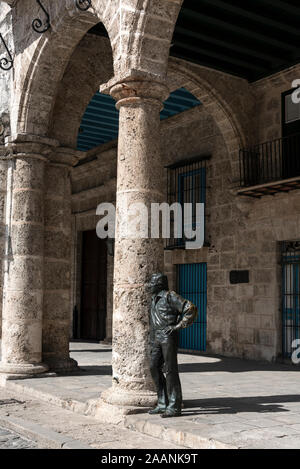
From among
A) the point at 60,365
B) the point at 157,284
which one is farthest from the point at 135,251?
the point at 60,365

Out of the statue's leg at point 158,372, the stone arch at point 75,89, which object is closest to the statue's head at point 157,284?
the statue's leg at point 158,372

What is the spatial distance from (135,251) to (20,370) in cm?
337

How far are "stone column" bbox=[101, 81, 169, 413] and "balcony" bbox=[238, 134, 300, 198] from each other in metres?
4.75

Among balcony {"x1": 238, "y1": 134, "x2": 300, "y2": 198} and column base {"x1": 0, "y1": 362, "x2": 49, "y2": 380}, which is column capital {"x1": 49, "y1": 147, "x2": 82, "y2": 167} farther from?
balcony {"x1": 238, "y1": 134, "x2": 300, "y2": 198}

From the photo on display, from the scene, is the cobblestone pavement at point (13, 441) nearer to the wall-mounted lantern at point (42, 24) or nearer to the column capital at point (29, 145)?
the column capital at point (29, 145)

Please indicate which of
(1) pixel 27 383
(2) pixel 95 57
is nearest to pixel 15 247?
(1) pixel 27 383

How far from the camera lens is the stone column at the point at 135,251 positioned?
5910 mm

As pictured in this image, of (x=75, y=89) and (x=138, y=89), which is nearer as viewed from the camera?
(x=138, y=89)

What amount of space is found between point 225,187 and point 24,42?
17.7 ft

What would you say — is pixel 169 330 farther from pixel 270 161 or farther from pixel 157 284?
pixel 270 161

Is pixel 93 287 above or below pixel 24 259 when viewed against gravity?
below

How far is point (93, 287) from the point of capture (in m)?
17.5
